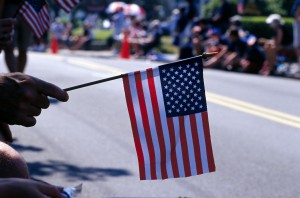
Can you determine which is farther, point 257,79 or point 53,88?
point 257,79

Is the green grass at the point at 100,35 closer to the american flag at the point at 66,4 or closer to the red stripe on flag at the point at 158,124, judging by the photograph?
the american flag at the point at 66,4

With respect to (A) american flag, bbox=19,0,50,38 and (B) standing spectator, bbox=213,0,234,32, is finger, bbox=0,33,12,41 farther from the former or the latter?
(B) standing spectator, bbox=213,0,234,32

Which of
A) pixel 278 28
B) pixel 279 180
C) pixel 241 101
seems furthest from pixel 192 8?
pixel 279 180

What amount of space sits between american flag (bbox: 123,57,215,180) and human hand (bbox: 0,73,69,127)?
790mm

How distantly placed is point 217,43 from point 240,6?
917 centimetres

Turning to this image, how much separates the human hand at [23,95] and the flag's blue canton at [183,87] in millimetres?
789

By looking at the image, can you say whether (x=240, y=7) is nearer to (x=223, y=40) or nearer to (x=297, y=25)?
(x=223, y=40)

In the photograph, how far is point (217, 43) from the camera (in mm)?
20438

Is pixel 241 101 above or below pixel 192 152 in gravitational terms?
below

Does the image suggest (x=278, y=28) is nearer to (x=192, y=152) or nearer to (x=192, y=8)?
(x=192, y=8)

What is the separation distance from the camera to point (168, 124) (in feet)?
11.6

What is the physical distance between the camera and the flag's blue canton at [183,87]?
11.2ft

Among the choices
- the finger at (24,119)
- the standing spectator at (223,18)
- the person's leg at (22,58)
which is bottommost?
the standing spectator at (223,18)

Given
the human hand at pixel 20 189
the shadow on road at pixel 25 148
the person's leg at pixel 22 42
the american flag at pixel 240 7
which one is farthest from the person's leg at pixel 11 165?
the american flag at pixel 240 7
